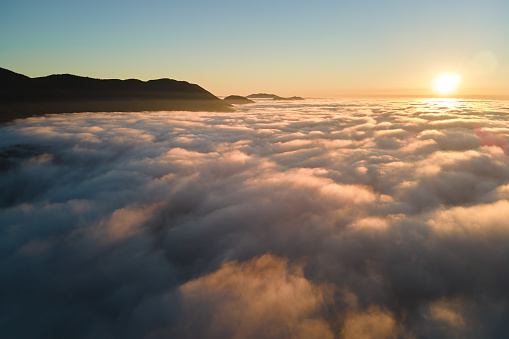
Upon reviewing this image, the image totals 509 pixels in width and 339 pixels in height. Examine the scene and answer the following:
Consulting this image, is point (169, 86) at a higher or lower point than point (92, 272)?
higher

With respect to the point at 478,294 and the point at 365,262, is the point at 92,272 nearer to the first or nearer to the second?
the point at 365,262

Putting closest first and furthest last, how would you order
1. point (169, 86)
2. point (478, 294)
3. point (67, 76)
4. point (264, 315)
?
point (264, 315)
point (478, 294)
point (67, 76)
point (169, 86)

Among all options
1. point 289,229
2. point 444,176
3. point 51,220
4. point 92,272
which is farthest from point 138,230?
point 444,176

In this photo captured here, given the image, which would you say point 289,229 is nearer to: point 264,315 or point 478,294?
point 264,315

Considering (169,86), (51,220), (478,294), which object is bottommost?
(478,294)

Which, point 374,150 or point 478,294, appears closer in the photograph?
point 478,294

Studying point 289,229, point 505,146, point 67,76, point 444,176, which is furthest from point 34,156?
point 67,76

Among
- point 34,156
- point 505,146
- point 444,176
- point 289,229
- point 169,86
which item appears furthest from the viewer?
point 169,86
